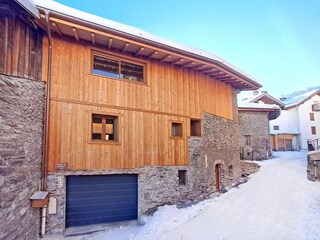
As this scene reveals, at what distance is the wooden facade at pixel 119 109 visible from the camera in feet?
23.2

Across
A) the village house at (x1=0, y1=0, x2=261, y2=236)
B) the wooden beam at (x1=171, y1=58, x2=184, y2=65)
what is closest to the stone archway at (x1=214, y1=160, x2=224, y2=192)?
the village house at (x1=0, y1=0, x2=261, y2=236)

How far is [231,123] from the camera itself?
1241cm

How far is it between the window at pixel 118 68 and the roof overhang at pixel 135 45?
0.38 meters

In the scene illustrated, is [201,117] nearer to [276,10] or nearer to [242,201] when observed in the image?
[242,201]

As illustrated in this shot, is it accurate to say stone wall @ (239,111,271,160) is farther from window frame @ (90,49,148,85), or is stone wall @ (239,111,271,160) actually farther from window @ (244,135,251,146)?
window frame @ (90,49,148,85)

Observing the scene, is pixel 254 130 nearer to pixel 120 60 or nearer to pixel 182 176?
pixel 182 176

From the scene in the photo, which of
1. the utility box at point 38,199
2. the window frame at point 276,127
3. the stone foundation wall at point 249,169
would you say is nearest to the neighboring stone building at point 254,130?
the stone foundation wall at point 249,169

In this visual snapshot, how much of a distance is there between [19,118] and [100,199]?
3824mm

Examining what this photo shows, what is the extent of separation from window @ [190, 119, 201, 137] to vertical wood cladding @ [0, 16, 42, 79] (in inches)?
254

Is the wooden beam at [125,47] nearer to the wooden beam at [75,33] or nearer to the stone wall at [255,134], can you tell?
the wooden beam at [75,33]

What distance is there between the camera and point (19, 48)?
5.58m

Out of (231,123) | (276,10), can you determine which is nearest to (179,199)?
(231,123)

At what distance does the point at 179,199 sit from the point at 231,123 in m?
5.58

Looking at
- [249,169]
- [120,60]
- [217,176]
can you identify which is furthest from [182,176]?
[249,169]
